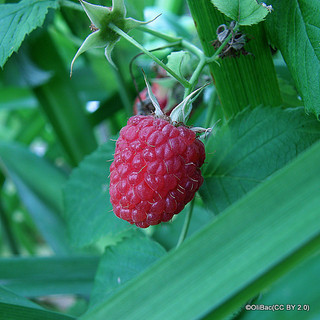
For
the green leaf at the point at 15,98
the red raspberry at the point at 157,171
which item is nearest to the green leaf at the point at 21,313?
the red raspberry at the point at 157,171

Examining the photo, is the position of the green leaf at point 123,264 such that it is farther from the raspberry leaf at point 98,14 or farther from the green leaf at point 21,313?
the raspberry leaf at point 98,14

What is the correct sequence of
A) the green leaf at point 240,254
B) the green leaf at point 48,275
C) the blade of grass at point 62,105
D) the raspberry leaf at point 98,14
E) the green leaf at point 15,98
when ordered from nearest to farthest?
the green leaf at point 240,254 < the raspberry leaf at point 98,14 < the green leaf at point 48,275 < the blade of grass at point 62,105 < the green leaf at point 15,98

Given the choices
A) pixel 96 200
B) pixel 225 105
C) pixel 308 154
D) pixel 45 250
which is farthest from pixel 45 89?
pixel 45 250

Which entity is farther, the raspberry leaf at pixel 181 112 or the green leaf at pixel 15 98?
the green leaf at pixel 15 98

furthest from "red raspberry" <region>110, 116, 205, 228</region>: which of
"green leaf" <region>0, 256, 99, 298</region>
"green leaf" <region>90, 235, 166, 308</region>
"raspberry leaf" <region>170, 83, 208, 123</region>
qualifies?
"green leaf" <region>0, 256, 99, 298</region>

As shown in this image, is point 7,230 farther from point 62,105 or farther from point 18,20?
point 18,20
